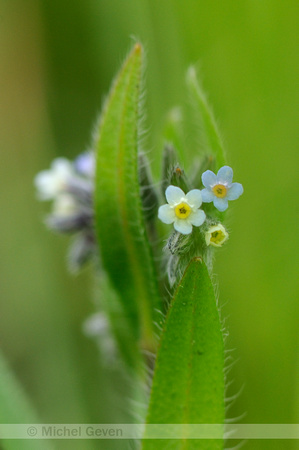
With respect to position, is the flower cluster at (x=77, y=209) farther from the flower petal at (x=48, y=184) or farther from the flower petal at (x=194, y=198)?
the flower petal at (x=194, y=198)

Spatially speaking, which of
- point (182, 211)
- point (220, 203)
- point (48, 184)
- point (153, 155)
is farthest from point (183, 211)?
point (153, 155)

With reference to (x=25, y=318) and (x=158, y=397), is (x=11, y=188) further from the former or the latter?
(x=158, y=397)

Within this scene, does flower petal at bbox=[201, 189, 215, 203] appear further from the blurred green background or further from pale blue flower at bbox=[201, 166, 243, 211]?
the blurred green background

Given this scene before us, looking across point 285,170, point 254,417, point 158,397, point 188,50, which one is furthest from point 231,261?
point 158,397

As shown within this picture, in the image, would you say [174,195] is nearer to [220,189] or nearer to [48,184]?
[220,189]

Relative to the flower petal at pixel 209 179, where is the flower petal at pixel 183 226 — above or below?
below

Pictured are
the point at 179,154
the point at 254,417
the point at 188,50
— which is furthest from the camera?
the point at 188,50

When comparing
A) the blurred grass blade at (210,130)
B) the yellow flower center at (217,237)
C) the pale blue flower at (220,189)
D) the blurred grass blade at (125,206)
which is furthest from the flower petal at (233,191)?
the blurred grass blade at (125,206)
